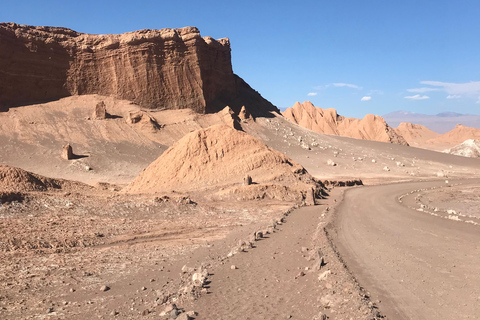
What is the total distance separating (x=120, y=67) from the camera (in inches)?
2007

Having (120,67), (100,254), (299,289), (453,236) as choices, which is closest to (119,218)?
(100,254)

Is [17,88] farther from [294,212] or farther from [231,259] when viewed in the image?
[231,259]

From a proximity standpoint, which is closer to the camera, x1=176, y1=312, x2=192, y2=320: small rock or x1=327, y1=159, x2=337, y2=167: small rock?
x1=176, y1=312, x2=192, y2=320: small rock

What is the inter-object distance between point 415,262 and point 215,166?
16681mm

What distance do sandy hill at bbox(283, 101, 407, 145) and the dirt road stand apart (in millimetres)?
80920

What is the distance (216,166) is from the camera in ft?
82.4

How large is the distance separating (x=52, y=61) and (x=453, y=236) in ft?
161

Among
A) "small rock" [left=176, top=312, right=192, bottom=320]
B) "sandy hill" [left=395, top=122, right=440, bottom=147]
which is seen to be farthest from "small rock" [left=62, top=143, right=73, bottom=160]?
"sandy hill" [left=395, top=122, right=440, bottom=147]

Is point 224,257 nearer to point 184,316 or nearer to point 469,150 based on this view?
point 184,316

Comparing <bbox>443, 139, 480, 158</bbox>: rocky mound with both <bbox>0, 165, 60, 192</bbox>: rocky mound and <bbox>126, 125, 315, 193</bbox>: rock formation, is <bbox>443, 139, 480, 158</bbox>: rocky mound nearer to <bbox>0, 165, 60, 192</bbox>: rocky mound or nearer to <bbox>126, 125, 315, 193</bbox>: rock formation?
<bbox>126, 125, 315, 193</bbox>: rock formation

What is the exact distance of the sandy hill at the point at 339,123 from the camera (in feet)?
311

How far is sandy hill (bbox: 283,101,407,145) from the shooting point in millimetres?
94938

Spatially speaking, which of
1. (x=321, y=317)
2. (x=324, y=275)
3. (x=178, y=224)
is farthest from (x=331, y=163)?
(x=321, y=317)

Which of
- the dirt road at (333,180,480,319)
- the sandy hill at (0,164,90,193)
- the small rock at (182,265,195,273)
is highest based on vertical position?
the sandy hill at (0,164,90,193)
